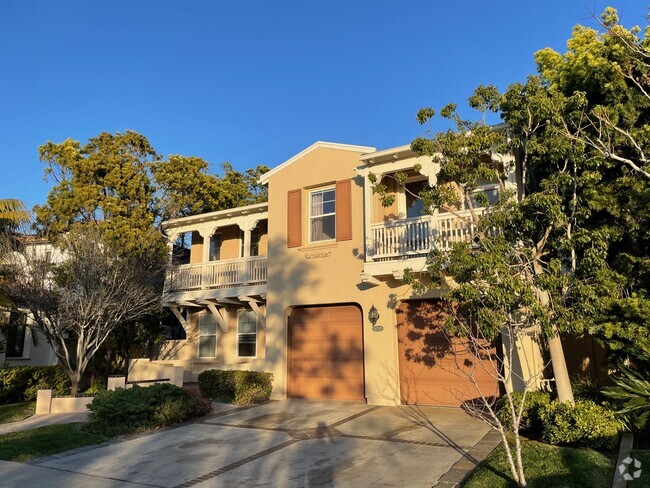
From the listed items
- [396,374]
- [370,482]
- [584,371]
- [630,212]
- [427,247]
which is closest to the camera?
[370,482]

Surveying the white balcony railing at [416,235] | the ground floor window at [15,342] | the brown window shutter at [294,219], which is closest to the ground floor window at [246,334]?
the brown window shutter at [294,219]

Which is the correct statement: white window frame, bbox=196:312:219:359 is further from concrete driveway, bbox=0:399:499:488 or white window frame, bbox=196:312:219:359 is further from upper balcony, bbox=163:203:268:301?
concrete driveway, bbox=0:399:499:488

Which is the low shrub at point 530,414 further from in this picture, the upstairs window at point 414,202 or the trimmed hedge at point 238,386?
the trimmed hedge at point 238,386

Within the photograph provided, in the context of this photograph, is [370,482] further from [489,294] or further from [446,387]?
[446,387]

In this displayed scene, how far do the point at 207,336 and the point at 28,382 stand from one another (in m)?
6.15

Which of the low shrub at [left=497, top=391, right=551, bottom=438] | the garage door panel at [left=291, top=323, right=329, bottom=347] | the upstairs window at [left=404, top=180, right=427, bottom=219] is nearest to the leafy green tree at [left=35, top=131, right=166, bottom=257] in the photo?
the garage door panel at [left=291, top=323, right=329, bottom=347]

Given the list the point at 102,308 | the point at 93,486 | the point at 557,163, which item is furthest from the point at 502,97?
the point at 102,308

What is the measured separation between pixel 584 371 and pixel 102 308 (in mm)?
13138

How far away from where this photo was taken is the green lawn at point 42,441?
844 centimetres

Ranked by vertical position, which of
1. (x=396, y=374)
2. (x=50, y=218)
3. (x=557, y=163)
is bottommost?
(x=396, y=374)

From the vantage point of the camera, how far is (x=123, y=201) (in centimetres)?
1945

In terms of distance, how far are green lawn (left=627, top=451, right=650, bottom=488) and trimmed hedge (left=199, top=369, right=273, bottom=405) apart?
31.6ft

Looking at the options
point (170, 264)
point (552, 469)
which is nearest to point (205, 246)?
point (170, 264)

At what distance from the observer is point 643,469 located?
247 inches
